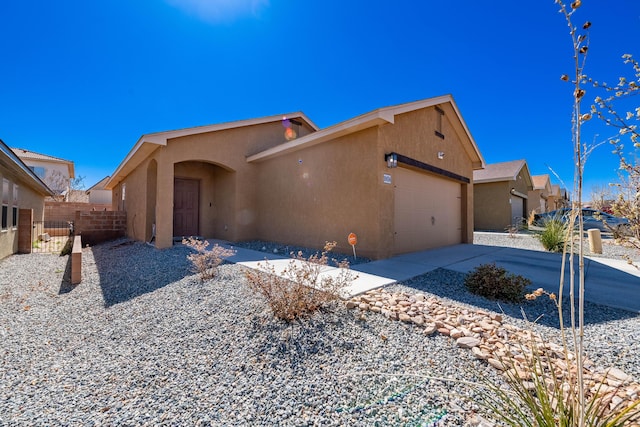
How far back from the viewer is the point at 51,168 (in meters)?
24.3

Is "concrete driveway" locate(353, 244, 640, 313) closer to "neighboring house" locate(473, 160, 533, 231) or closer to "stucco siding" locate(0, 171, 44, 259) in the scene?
"neighboring house" locate(473, 160, 533, 231)

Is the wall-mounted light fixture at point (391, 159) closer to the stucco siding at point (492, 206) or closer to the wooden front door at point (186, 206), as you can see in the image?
the wooden front door at point (186, 206)

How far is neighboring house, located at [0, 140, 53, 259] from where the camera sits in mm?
7297

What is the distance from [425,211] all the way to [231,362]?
7317 mm

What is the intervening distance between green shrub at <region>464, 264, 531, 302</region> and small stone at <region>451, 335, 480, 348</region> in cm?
204

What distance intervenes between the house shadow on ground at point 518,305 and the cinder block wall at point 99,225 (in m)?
11.6

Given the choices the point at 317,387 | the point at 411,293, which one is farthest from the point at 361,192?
the point at 317,387

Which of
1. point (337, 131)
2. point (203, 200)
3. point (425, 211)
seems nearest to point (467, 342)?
point (337, 131)

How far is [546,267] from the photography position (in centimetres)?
612

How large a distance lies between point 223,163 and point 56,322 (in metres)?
6.01

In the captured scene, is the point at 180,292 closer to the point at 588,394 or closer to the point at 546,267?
the point at 588,394

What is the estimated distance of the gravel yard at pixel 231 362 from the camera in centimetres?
194

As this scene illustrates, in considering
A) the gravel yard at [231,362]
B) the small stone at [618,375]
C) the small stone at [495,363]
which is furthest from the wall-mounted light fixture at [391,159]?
the small stone at [618,375]

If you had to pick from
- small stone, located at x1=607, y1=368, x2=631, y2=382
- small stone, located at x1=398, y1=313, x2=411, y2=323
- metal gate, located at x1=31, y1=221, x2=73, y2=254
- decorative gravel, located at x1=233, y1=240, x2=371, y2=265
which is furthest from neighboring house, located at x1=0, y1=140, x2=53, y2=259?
→ small stone, located at x1=607, y1=368, x2=631, y2=382
